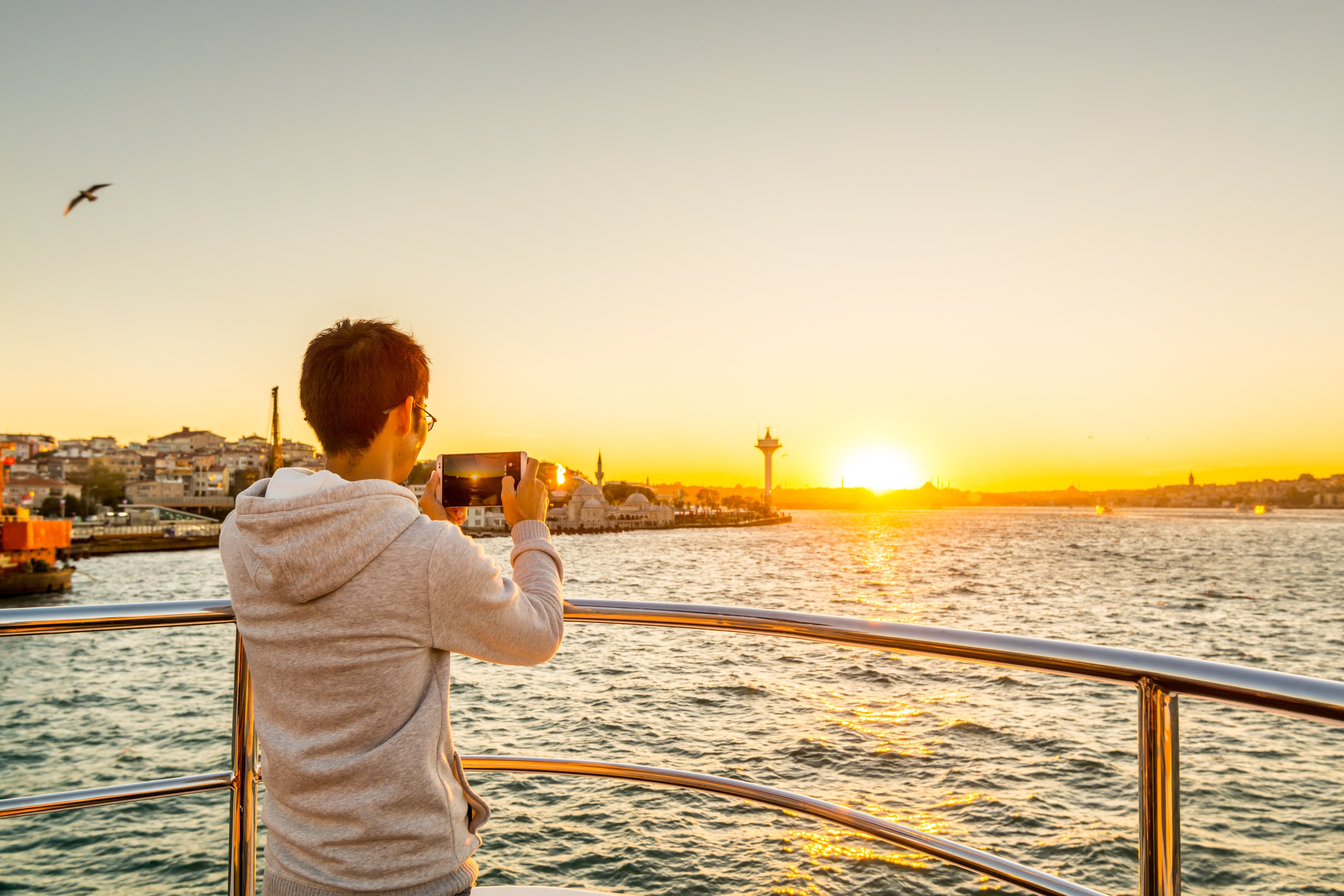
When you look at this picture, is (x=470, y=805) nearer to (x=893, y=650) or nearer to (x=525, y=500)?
(x=525, y=500)

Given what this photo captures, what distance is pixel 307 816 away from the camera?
939 mm

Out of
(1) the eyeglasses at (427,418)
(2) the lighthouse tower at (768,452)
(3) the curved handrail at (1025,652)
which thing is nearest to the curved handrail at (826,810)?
(3) the curved handrail at (1025,652)

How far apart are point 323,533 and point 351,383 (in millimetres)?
215

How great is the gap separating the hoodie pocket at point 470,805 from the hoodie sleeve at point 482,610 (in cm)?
17

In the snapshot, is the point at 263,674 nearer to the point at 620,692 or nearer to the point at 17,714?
the point at 620,692

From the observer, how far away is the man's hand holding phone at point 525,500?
1175mm

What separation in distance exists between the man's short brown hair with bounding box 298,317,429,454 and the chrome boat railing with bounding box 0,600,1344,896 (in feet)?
1.28

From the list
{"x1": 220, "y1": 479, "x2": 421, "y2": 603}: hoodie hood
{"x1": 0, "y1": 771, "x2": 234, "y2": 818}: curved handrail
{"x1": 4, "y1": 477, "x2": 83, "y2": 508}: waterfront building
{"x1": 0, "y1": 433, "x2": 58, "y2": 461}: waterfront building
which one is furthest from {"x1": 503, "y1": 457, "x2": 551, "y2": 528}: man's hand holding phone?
{"x1": 0, "y1": 433, "x2": 58, "y2": 461}: waterfront building

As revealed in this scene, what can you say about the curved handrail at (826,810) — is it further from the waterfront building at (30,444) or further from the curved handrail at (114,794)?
the waterfront building at (30,444)

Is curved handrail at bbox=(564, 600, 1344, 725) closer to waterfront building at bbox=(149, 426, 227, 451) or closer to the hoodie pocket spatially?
the hoodie pocket

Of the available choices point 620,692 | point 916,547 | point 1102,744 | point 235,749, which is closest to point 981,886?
point 1102,744

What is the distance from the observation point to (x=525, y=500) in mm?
1194

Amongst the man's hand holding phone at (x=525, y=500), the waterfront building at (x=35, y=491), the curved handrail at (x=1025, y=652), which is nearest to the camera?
the curved handrail at (x=1025, y=652)

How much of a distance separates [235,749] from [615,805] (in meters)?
10.6
